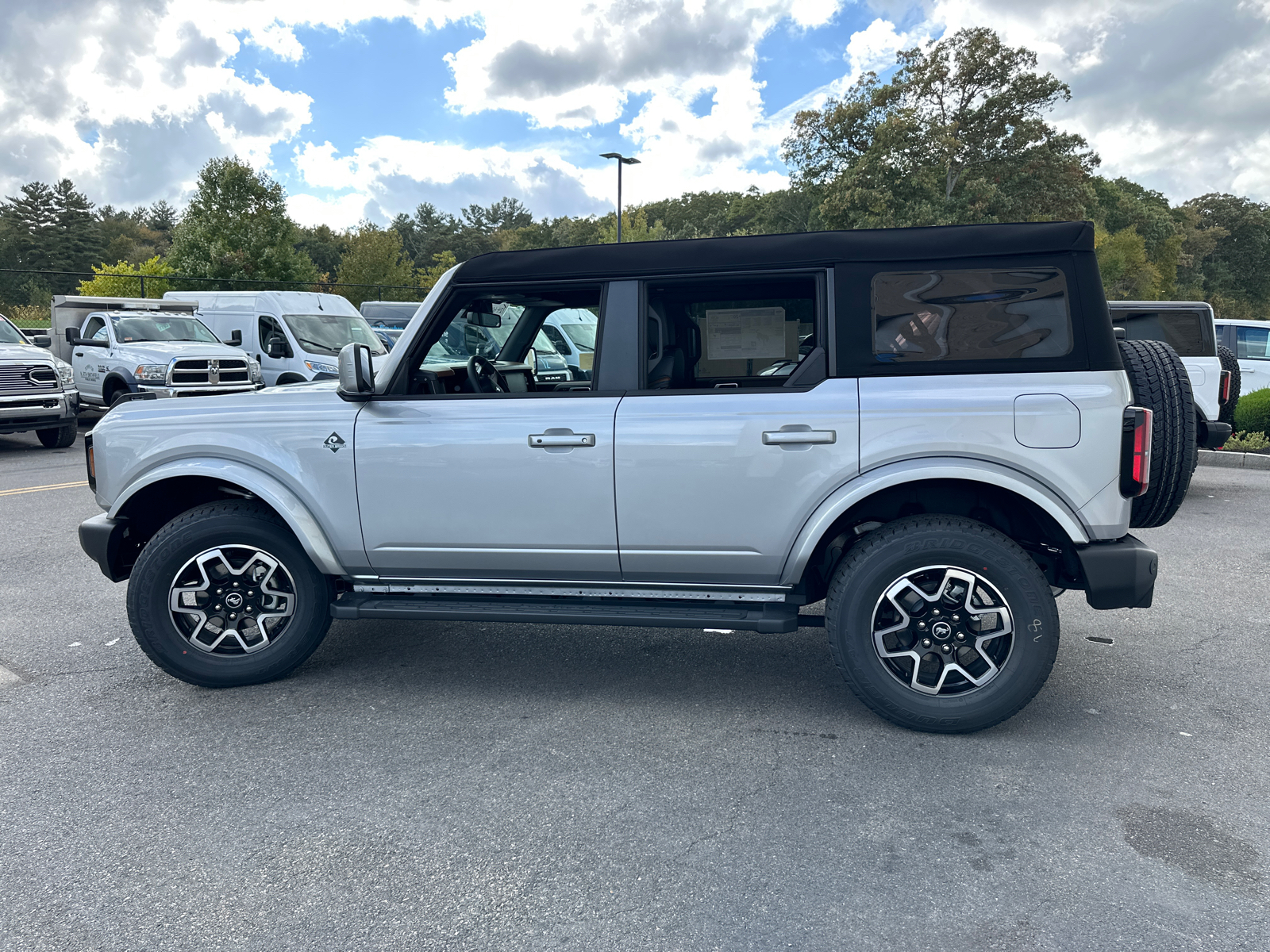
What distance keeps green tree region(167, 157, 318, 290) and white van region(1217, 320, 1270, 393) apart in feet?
116

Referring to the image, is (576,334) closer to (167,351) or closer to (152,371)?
(152,371)

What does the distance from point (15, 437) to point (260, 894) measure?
633 inches

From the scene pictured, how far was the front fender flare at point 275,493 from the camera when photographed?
159 inches

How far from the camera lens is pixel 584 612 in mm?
3883

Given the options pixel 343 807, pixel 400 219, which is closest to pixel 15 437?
pixel 343 807

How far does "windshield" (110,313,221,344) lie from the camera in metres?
15.6

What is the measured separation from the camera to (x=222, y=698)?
4.13 m

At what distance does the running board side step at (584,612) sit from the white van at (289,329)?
529 inches

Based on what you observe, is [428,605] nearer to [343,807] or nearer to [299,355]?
[343,807]

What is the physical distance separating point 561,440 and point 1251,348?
1519 centimetres

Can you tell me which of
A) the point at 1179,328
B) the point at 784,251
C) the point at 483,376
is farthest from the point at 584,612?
the point at 1179,328

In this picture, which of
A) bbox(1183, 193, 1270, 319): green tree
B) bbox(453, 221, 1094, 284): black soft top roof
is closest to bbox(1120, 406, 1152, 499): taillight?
bbox(453, 221, 1094, 284): black soft top roof

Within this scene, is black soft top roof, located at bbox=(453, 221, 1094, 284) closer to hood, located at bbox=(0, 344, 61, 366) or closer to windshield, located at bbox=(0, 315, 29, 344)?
hood, located at bbox=(0, 344, 61, 366)

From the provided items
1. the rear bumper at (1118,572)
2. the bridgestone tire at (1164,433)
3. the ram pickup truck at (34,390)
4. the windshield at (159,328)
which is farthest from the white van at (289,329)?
the rear bumper at (1118,572)
